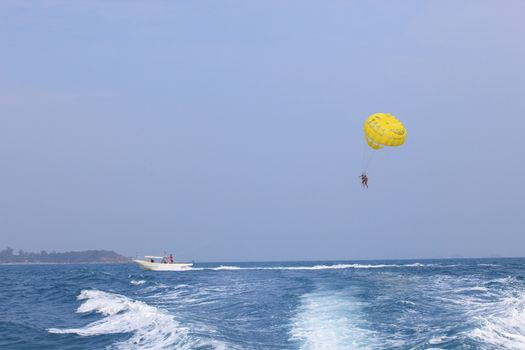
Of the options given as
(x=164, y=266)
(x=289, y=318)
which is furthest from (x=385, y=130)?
(x=164, y=266)

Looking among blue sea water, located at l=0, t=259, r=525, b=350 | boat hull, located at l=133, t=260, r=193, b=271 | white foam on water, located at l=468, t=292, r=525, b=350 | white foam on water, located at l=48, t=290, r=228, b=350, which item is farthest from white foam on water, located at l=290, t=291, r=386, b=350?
boat hull, located at l=133, t=260, r=193, b=271

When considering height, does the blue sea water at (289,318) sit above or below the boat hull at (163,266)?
below

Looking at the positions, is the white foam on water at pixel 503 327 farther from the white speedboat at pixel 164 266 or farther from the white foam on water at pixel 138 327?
the white speedboat at pixel 164 266

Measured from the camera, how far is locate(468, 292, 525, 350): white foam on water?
65.2 feet

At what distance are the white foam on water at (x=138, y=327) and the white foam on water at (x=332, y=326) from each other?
3527 millimetres

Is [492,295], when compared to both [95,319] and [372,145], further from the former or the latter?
[95,319]

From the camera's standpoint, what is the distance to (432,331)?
71.7ft

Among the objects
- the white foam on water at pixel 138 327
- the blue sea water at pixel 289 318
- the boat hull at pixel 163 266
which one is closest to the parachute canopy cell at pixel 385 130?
the blue sea water at pixel 289 318

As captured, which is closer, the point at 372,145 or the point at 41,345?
the point at 41,345

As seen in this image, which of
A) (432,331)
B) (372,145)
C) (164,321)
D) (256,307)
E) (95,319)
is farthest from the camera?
(372,145)

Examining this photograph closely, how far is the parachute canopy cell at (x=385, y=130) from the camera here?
34.7 meters

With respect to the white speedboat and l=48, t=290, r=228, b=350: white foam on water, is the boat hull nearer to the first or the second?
the white speedboat

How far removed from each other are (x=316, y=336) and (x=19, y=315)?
1763 centimetres

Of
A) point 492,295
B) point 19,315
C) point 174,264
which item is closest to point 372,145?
point 492,295
